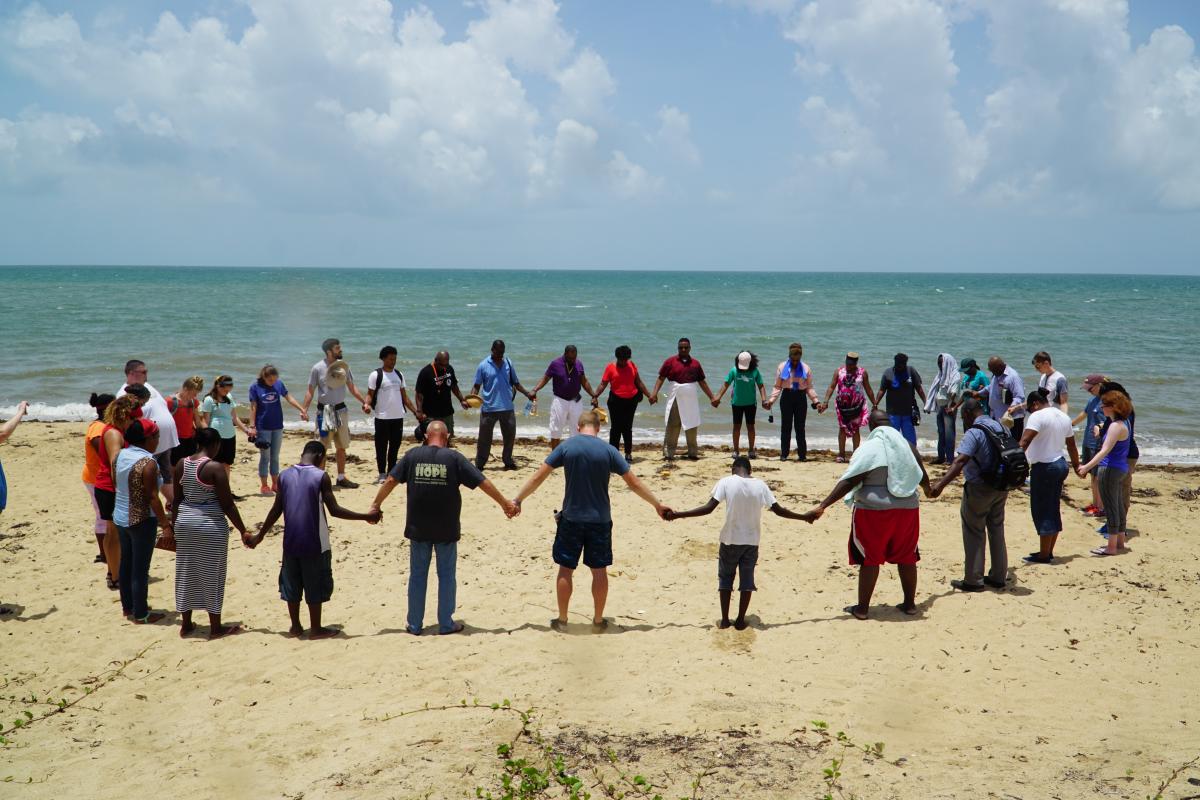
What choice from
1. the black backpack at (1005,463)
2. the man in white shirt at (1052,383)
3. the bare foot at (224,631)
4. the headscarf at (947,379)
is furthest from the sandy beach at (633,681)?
the headscarf at (947,379)

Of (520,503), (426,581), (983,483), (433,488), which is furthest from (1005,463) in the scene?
(426,581)

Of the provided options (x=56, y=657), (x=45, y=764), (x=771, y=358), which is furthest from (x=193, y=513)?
(x=771, y=358)

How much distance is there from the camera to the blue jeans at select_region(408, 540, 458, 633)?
6.66 metres

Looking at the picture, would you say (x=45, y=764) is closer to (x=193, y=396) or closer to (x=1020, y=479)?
(x=193, y=396)

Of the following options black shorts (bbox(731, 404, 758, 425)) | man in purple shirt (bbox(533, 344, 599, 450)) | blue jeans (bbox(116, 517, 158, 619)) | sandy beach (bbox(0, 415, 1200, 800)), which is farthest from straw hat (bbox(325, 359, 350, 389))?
black shorts (bbox(731, 404, 758, 425))

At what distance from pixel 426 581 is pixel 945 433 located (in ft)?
30.3

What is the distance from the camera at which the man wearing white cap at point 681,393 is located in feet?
42.4

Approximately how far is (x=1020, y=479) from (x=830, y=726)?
3162 mm

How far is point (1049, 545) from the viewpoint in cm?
844

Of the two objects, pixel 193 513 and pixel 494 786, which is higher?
pixel 193 513

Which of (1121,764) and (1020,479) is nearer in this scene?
(1121,764)

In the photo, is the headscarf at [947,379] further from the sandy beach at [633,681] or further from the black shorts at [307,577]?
the black shorts at [307,577]

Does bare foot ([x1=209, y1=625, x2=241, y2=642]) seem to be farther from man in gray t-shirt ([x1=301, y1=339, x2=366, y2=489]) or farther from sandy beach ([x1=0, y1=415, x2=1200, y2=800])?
man in gray t-shirt ([x1=301, y1=339, x2=366, y2=489])

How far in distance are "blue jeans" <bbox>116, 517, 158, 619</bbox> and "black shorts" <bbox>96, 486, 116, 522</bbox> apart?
490mm
